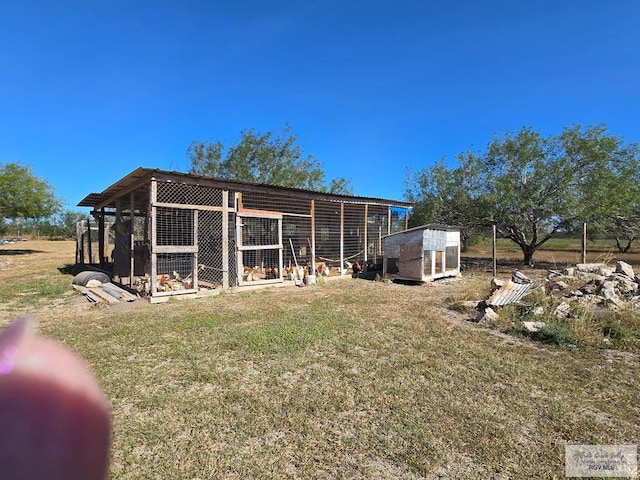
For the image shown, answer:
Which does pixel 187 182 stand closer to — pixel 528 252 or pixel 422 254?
pixel 422 254

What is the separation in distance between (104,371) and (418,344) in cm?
415

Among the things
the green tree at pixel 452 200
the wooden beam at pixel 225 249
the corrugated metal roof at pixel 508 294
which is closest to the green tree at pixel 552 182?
the green tree at pixel 452 200

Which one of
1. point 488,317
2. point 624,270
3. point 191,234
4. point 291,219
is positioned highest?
point 291,219

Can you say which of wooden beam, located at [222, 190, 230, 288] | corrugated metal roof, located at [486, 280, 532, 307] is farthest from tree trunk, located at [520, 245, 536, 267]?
wooden beam, located at [222, 190, 230, 288]

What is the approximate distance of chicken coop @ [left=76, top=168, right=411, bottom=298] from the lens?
8703mm

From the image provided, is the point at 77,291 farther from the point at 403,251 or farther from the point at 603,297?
the point at 603,297

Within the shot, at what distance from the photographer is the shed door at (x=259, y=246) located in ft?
31.5

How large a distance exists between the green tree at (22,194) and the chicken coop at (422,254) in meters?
22.7

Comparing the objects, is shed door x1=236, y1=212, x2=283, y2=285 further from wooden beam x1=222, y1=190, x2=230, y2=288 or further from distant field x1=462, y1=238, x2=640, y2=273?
distant field x1=462, y1=238, x2=640, y2=273

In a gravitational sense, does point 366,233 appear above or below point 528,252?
above

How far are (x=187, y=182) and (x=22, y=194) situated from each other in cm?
1955

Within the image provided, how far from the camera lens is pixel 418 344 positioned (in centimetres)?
500

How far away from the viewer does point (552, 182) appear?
1398 cm

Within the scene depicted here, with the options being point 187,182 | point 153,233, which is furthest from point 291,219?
point 153,233
